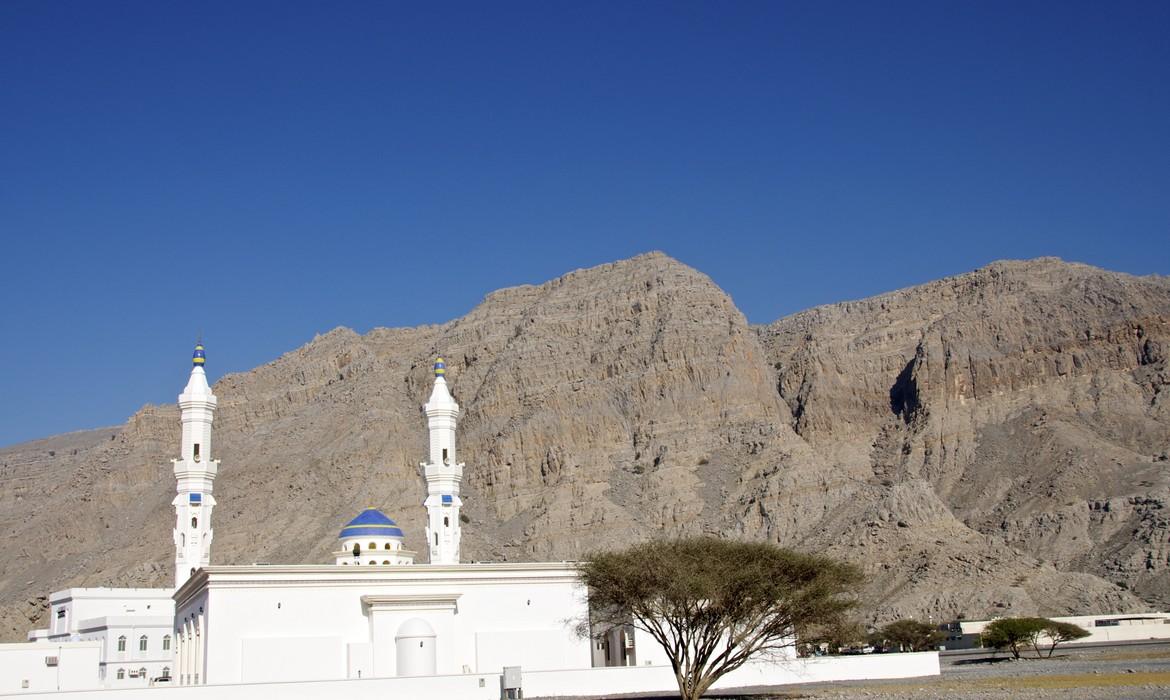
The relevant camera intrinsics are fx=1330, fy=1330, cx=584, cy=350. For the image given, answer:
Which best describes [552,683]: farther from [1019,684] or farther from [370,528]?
[1019,684]

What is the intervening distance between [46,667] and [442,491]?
17.1 meters

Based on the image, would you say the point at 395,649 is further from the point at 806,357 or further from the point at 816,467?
the point at 806,357

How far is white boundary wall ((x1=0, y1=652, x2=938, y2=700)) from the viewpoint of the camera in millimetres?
38375

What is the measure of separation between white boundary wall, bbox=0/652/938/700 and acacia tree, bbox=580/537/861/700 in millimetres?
4102

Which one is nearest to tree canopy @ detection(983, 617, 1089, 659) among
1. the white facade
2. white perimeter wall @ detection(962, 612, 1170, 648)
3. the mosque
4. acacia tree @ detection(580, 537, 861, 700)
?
white perimeter wall @ detection(962, 612, 1170, 648)

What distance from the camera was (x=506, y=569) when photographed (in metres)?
46.5

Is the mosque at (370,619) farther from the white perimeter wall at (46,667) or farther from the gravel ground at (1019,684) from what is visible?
the gravel ground at (1019,684)

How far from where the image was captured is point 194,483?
54812mm

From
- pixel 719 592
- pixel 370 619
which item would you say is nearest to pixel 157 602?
pixel 370 619

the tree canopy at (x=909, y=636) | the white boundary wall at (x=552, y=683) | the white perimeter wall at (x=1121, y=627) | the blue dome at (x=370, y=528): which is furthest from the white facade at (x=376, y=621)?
the white perimeter wall at (x=1121, y=627)

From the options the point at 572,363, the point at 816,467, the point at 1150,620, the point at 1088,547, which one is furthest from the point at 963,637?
the point at 572,363

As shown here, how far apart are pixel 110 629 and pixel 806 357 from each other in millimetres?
93957

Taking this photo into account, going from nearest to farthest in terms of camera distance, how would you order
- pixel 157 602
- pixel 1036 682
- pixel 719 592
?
pixel 719 592 < pixel 1036 682 < pixel 157 602

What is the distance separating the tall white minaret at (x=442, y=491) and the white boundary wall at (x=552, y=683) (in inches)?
560
